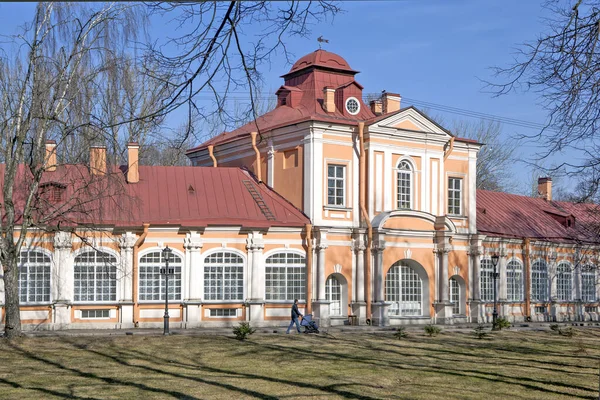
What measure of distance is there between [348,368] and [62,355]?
22.3 ft

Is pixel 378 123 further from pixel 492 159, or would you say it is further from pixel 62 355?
pixel 492 159

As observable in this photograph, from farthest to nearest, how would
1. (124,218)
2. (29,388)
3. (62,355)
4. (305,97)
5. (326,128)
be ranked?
(305,97)
(326,128)
(124,218)
(62,355)
(29,388)

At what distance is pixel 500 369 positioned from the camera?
60.3 feet

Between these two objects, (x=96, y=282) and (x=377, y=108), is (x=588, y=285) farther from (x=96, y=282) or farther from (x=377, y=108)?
(x=96, y=282)

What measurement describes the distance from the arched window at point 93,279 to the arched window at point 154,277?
95cm

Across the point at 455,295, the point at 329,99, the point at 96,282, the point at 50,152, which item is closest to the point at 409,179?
the point at 329,99

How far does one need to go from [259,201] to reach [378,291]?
5.54 meters

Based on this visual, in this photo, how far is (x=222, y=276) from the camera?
30.8 meters

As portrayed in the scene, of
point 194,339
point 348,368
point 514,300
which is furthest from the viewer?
point 514,300

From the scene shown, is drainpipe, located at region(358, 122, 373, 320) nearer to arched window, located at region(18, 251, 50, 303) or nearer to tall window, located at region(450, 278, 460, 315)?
tall window, located at region(450, 278, 460, 315)

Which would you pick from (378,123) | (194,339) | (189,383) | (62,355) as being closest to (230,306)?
(194,339)

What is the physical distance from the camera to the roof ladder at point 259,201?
3175cm

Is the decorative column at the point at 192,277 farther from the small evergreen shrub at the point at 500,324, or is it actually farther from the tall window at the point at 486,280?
the tall window at the point at 486,280

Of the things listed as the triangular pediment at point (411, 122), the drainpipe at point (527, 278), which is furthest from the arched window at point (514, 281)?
the triangular pediment at point (411, 122)
